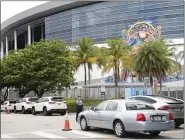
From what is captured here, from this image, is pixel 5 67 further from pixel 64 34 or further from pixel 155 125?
pixel 64 34

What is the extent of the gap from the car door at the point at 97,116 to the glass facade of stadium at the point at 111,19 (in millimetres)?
60543

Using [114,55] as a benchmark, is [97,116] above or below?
below

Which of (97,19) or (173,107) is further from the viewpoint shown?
(97,19)

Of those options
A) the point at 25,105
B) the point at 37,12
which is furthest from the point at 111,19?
the point at 25,105

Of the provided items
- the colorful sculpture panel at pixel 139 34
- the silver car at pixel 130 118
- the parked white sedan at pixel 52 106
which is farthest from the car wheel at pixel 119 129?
the colorful sculpture panel at pixel 139 34

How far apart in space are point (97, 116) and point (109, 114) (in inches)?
35.1

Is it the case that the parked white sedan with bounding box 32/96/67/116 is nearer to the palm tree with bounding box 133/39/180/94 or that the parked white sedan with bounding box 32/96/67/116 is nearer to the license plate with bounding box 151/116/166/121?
the palm tree with bounding box 133/39/180/94

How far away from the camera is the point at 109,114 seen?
46.4ft

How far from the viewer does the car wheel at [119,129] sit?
43.8ft

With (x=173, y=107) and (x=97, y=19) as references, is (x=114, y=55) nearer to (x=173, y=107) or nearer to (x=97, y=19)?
(x=173, y=107)

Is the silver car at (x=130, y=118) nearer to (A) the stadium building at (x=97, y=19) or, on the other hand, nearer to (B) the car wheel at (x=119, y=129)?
(B) the car wheel at (x=119, y=129)

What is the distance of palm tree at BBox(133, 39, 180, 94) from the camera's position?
32.1 metres

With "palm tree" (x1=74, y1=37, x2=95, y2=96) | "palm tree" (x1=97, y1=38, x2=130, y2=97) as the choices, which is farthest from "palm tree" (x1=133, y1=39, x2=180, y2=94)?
"palm tree" (x1=74, y1=37, x2=95, y2=96)

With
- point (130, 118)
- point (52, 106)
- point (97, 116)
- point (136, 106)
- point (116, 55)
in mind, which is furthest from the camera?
point (116, 55)
